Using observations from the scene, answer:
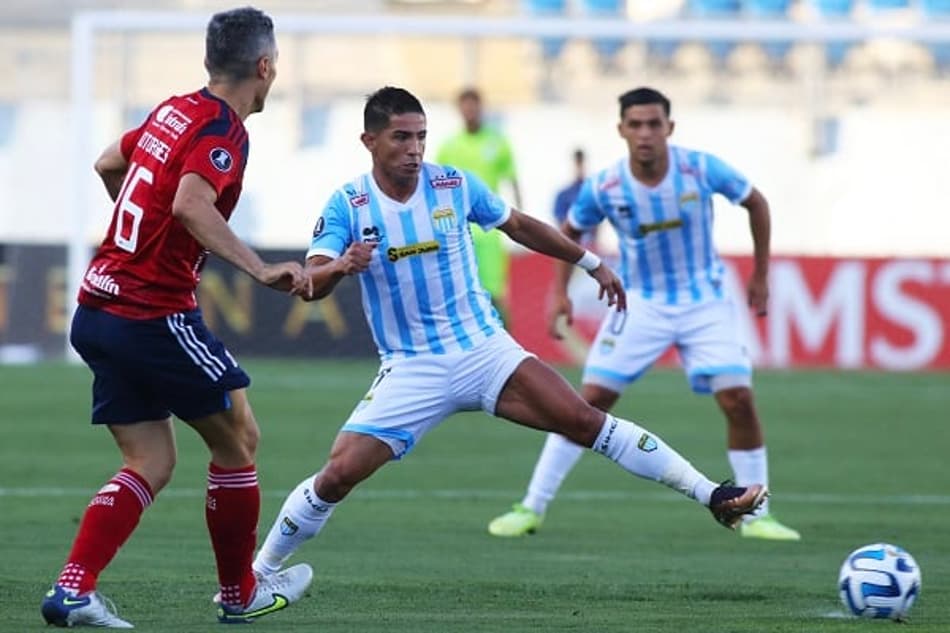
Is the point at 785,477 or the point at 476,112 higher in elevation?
the point at 476,112

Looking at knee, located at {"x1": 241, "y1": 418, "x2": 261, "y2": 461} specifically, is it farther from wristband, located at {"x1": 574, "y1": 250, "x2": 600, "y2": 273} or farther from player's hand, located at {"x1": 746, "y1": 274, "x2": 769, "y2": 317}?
player's hand, located at {"x1": 746, "y1": 274, "x2": 769, "y2": 317}

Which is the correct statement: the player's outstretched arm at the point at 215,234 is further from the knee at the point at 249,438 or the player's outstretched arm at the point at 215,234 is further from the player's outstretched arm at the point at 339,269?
the knee at the point at 249,438

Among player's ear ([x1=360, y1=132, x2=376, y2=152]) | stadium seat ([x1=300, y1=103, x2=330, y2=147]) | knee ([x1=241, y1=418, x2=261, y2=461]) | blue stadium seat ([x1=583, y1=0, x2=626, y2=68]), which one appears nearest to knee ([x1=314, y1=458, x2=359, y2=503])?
knee ([x1=241, y1=418, x2=261, y2=461])

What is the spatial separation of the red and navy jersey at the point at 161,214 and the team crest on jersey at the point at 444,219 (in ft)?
4.11

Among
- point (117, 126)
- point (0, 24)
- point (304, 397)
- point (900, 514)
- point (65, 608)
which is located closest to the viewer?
point (65, 608)

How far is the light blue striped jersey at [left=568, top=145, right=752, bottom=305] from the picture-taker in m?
10.6

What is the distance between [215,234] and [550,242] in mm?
1968

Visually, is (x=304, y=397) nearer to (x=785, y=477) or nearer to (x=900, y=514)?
(x=785, y=477)

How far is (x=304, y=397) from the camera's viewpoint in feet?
58.5

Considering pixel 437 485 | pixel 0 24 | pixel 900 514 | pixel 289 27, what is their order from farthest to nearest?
pixel 0 24
pixel 289 27
pixel 437 485
pixel 900 514

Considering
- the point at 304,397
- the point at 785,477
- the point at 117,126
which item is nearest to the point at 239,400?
the point at 785,477

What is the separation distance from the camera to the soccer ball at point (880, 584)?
7.33 metres

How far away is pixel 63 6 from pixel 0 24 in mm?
1075

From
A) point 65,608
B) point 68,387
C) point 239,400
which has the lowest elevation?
point 68,387
